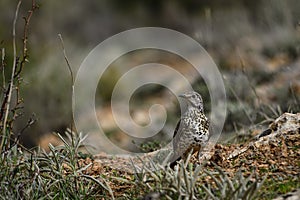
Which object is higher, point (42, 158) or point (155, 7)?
point (155, 7)

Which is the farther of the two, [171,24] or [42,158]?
[171,24]

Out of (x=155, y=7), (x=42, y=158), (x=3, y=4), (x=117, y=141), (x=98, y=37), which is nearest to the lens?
(x=42, y=158)

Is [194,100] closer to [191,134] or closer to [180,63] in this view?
[191,134]

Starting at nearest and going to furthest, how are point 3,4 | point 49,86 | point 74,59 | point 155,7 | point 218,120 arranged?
1. point 218,120
2. point 49,86
3. point 74,59
4. point 3,4
5. point 155,7

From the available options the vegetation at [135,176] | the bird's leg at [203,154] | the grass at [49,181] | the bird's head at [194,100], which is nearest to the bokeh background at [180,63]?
the bird's leg at [203,154]

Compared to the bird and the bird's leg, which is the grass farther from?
the bird's leg

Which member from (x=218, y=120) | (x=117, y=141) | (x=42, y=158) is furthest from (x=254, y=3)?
(x=42, y=158)

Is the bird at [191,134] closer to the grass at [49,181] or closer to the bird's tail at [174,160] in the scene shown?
the bird's tail at [174,160]

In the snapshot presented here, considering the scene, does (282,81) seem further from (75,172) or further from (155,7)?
(155,7)
